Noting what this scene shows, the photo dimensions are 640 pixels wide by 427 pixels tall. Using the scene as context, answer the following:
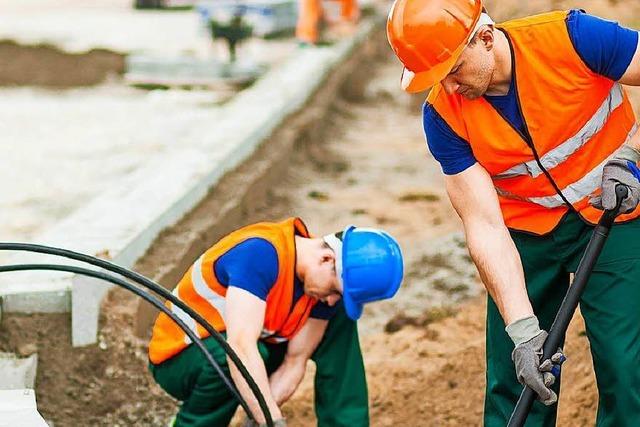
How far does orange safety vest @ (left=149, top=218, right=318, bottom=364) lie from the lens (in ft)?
12.7

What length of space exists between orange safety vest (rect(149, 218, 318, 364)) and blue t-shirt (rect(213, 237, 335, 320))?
1.0 inches

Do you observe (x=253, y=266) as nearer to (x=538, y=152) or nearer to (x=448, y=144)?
(x=448, y=144)

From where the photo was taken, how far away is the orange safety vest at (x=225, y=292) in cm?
388

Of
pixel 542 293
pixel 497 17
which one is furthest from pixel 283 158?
pixel 542 293

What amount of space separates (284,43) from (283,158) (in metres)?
7.96

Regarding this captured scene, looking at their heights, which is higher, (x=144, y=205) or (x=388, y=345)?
(x=144, y=205)

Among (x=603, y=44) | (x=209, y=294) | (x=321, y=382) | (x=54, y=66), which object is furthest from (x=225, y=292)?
(x=54, y=66)

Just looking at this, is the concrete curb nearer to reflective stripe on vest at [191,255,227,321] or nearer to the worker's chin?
reflective stripe on vest at [191,255,227,321]

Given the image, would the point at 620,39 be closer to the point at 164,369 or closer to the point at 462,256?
the point at 164,369

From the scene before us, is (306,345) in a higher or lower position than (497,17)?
higher

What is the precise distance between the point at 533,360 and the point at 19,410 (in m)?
1.44

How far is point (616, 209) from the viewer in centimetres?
322

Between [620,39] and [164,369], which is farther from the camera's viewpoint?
[164,369]

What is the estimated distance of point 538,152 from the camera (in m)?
3.32
